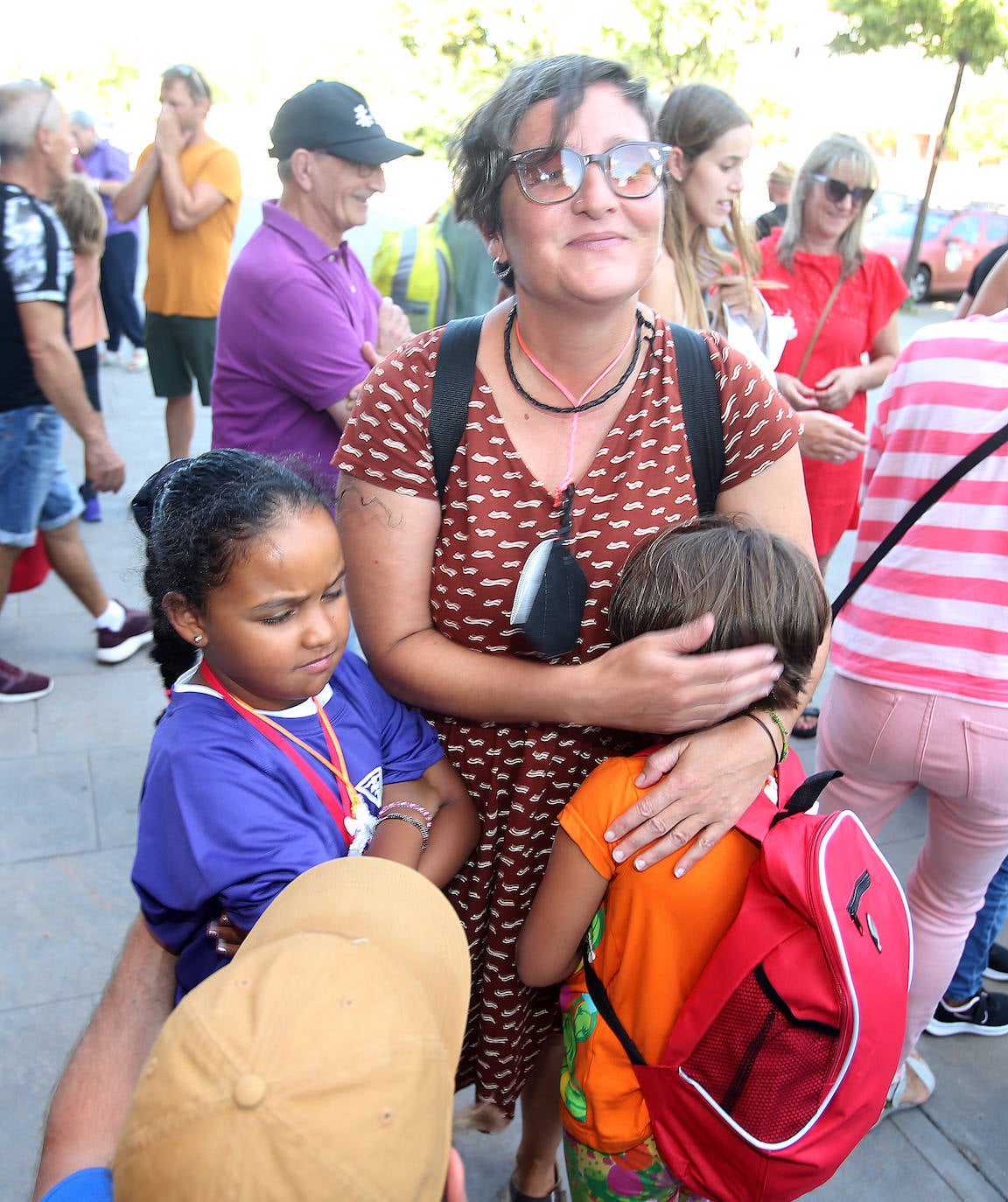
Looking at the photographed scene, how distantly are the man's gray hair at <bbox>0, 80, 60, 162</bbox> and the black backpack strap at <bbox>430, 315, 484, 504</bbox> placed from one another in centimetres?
309

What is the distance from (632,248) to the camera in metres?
1.50

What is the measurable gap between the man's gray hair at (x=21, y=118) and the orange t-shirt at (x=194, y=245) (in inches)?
56.5

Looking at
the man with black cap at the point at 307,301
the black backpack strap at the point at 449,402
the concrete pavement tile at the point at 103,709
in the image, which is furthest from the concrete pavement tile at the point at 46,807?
the black backpack strap at the point at 449,402

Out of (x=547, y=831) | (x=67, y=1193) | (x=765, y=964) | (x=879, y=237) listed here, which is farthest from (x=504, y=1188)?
(x=879, y=237)

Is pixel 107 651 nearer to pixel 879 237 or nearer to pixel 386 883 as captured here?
pixel 386 883

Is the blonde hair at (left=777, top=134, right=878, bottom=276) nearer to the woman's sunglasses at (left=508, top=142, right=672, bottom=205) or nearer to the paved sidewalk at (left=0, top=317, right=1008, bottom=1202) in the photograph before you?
the paved sidewalk at (left=0, top=317, right=1008, bottom=1202)

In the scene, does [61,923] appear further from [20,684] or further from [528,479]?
[528,479]

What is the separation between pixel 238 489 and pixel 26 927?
212cm

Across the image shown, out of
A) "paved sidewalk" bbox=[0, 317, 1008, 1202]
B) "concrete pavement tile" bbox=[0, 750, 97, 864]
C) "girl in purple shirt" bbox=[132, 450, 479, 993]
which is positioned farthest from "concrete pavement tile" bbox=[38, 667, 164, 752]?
"girl in purple shirt" bbox=[132, 450, 479, 993]

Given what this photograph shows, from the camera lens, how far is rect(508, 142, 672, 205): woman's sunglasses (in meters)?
1.48

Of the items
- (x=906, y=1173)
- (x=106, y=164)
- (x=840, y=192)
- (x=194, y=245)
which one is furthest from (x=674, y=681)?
(x=106, y=164)

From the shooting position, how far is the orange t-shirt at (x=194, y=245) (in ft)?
17.5

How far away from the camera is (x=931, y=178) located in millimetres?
14273

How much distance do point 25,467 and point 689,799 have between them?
3.35m
